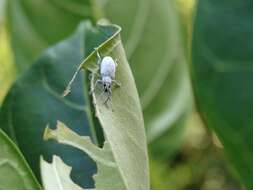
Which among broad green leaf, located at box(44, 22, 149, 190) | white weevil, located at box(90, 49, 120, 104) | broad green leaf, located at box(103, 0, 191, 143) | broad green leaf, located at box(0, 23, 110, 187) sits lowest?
broad green leaf, located at box(103, 0, 191, 143)

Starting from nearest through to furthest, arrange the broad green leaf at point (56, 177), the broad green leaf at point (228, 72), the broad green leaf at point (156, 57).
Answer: the broad green leaf at point (56, 177) → the broad green leaf at point (228, 72) → the broad green leaf at point (156, 57)

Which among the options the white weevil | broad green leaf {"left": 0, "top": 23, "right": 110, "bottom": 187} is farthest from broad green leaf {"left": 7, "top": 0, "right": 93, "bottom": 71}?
the white weevil

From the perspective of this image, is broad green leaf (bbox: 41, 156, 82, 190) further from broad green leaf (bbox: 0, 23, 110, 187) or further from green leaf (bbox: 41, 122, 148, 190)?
broad green leaf (bbox: 0, 23, 110, 187)

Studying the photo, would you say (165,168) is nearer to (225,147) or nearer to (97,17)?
(97,17)

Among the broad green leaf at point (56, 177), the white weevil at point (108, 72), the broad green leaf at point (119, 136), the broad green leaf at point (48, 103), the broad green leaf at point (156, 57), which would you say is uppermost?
the white weevil at point (108, 72)

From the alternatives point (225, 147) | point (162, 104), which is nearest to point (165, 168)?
point (162, 104)

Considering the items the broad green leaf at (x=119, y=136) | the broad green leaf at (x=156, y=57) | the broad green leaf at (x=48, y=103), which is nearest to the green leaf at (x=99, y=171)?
the broad green leaf at (x=119, y=136)

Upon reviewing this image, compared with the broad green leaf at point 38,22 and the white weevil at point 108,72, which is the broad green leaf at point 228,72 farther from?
the broad green leaf at point 38,22
